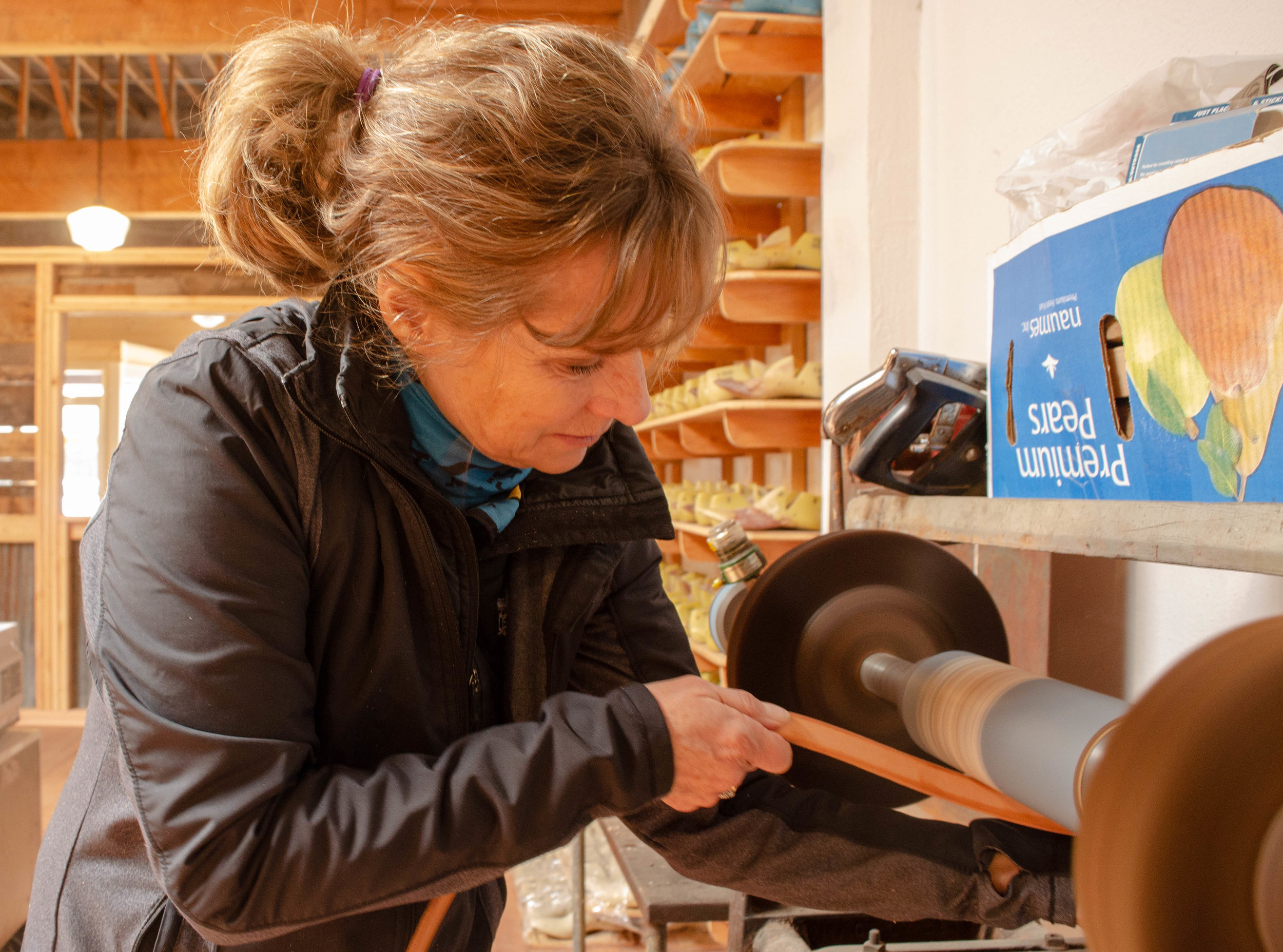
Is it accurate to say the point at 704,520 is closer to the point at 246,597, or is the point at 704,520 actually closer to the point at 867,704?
the point at 867,704

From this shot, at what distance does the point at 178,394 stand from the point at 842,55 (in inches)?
65.2

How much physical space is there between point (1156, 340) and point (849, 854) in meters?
0.56

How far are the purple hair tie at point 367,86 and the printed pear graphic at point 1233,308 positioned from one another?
2.26 feet

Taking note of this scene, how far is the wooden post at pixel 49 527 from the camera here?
5.67 meters

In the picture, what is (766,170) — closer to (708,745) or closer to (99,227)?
(708,745)

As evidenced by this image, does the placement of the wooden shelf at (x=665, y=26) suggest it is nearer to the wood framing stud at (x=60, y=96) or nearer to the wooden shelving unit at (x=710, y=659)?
the wooden shelving unit at (x=710, y=659)

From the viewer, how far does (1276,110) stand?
2.22ft

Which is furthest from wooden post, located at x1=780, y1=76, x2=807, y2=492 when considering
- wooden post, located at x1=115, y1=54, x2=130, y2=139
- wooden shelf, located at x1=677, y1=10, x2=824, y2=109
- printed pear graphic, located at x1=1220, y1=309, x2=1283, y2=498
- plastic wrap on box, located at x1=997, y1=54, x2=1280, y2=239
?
wooden post, located at x1=115, y1=54, x2=130, y2=139

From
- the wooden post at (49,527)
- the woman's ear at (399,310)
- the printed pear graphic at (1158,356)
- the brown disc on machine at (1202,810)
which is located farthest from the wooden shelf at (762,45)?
the wooden post at (49,527)

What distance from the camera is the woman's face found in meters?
0.82

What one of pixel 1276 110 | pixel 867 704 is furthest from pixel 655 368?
pixel 1276 110

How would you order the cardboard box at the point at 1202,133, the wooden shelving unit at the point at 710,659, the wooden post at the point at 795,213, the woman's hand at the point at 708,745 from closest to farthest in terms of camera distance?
the cardboard box at the point at 1202,133, the woman's hand at the point at 708,745, the wooden shelving unit at the point at 710,659, the wooden post at the point at 795,213

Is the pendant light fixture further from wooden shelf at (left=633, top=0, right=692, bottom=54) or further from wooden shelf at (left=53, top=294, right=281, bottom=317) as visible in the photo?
wooden shelf at (left=633, top=0, right=692, bottom=54)

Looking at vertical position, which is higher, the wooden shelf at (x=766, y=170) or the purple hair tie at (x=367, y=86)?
the wooden shelf at (x=766, y=170)
